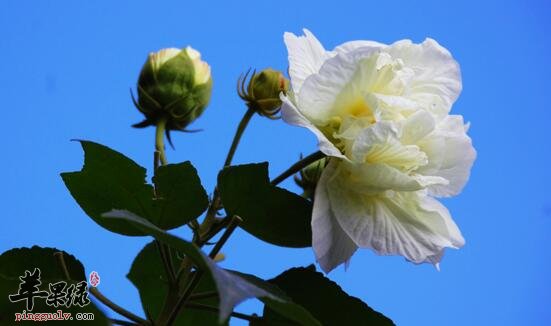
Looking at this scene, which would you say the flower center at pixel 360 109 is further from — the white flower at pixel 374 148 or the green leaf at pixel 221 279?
the green leaf at pixel 221 279

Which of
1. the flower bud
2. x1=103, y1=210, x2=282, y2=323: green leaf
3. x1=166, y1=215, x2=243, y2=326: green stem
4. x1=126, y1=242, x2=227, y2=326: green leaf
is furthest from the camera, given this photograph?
the flower bud

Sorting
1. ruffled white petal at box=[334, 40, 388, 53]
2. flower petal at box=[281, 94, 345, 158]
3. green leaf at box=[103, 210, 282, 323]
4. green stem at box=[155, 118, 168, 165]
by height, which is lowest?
green leaf at box=[103, 210, 282, 323]

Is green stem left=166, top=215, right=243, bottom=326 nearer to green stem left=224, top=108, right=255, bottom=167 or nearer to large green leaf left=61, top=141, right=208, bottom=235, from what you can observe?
large green leaf left=61, top=141, right=208, bottom=235

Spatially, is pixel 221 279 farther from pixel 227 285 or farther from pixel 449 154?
pixel 449 154

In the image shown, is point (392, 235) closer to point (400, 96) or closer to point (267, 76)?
point (400, 96)

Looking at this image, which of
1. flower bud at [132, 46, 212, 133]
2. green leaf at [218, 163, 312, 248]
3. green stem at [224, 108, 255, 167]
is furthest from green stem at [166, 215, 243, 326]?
flower bud at [132, 46, 212, 133]

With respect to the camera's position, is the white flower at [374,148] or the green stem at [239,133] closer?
the white flower at [374,148]

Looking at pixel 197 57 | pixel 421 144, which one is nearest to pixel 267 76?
pixel 197 57

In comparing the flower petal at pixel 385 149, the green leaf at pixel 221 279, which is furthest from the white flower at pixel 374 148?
the green leaf at pixel 221 279
